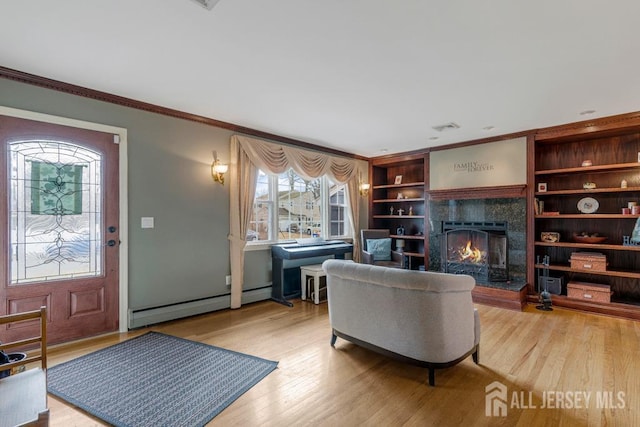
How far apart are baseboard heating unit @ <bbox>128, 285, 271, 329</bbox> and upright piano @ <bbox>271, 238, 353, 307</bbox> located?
0.30 metres

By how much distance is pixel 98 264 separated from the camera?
3338 mm

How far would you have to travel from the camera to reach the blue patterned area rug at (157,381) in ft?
6.71

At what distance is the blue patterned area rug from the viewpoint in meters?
2.04

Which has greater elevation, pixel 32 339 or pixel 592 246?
pixel 592 246

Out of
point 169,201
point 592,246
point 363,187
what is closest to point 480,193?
point 592,246

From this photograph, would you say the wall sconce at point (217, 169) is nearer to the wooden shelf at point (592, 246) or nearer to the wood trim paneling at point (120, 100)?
the wood trim paneling at point (120, 100)

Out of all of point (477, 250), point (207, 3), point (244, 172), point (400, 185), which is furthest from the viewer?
point (400, 185)

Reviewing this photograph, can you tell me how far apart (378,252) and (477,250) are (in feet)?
5.34

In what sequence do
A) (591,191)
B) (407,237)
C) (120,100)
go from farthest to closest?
(407,237)
(591,191)
(120,100)

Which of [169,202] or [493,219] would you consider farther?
[493,219]

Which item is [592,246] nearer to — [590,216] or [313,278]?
[590,216]

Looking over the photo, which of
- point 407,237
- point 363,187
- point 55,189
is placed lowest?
point 407,237

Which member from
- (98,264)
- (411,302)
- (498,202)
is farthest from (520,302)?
(98,264)

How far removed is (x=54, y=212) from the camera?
3070mm
